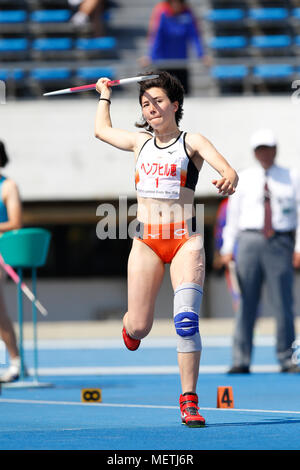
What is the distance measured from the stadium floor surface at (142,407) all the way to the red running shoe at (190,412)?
2.1 inches

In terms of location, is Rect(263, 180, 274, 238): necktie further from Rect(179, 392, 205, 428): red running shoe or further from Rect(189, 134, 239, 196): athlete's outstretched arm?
Rect(179, 392, 205, 428): red running shoe

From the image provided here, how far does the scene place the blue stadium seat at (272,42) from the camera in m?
18.4

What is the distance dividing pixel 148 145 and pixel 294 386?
2.91m

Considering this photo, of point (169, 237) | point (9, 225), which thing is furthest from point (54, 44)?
point (169, 237)

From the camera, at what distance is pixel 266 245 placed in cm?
955

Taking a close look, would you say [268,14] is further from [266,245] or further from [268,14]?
[266,245]

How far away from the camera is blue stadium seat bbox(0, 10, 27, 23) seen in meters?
19.3

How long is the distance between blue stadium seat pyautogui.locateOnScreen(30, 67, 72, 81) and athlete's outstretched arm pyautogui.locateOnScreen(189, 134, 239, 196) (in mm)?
11465

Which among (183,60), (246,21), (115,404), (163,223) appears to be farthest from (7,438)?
(246,21)

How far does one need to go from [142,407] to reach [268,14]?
1328 centimetres

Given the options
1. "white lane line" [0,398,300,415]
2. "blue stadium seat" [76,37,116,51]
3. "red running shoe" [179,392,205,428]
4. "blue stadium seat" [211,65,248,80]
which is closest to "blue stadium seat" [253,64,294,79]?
"blue stadium seat" [211,65,248,80]

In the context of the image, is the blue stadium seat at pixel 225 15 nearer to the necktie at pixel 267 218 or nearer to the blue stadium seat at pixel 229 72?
the blue stadium seat at pixel 229 72

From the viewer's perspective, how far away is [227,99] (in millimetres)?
17078

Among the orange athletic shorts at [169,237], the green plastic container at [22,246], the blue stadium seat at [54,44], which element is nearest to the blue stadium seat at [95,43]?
the blue stadium seat at [54,44]
